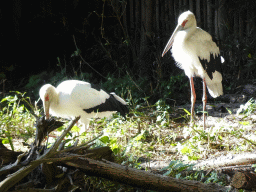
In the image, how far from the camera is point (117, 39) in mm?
7059

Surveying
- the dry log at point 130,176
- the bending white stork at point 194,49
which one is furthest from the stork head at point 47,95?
the dry log at point 130,176

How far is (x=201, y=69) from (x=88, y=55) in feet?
12.2

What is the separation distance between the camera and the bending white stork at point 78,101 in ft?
12.5

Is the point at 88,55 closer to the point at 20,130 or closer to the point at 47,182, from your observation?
the point at 20,130

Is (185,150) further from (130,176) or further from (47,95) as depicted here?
(47,95)

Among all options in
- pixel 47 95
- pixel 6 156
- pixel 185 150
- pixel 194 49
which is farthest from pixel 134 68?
pixel 6 156

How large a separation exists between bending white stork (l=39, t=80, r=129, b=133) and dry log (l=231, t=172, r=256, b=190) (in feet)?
7.70

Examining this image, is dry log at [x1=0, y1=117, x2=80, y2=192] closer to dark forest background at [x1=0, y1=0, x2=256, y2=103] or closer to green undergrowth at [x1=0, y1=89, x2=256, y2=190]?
green undergrowth at [x1=0, y1=89, x2=256, y2=190]

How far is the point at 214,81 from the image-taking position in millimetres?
4422

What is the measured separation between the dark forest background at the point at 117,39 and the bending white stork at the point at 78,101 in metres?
1.33

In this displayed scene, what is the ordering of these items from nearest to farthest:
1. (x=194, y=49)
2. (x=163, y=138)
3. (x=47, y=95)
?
(x=163, y=138) < (x=47, y=95) < (x=194, y=49)

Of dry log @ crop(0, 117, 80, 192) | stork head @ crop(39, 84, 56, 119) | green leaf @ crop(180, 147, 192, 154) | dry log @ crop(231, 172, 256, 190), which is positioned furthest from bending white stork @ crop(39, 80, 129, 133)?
dry log @ crop(231, 172, 256, 190)

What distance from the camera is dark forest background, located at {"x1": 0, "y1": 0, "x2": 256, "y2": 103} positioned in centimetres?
573

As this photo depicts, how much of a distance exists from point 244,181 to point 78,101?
2547mm
